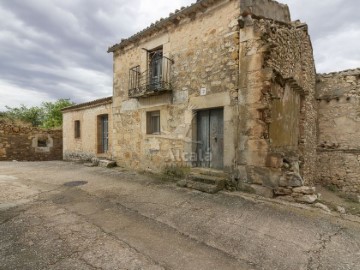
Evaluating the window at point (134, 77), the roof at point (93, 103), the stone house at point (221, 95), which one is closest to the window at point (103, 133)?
the roof at point (93, 103)

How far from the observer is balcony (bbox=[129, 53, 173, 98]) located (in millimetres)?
6461

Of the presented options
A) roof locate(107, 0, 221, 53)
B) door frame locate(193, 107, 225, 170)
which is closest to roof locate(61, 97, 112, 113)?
roof locate(107, 0, 221, 53)

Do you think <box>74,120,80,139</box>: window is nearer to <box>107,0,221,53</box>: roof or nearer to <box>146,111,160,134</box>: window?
<box>107,0,221,53</box>: roof

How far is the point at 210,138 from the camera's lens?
568 centimetres

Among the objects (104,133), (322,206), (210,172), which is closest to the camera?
(322,206)

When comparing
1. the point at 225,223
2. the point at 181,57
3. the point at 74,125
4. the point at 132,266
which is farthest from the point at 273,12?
the point at 74,125

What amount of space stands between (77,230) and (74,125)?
31.1 ft

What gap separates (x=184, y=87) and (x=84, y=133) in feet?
22.0

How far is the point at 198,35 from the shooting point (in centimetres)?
573

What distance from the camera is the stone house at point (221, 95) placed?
456 cm

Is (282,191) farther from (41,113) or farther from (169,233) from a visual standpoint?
(41,113)

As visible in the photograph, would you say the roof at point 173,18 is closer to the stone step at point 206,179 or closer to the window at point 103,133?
the window at point 103,133

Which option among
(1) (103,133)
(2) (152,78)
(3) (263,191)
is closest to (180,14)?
(2) (152,78)

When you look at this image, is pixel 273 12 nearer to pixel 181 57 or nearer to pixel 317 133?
pixel 181 57
